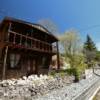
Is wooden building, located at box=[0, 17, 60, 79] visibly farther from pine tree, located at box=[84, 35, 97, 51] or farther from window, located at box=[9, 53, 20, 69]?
pine tree, located at box=[84, 35, 97, 51]

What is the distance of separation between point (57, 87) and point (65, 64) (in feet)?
52.5

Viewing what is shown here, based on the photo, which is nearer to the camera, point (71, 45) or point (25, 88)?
point (25, 88)

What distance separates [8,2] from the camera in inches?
700

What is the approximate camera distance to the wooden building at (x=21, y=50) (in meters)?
14.2

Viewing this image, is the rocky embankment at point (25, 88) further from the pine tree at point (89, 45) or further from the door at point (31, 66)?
the pine tree at point (89, 45)

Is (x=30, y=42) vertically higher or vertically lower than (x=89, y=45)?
lower

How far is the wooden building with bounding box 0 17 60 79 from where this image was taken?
14238 mm

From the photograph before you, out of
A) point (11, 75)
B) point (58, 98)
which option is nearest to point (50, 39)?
point (11, 75)

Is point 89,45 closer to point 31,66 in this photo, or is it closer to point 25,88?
point 31,66

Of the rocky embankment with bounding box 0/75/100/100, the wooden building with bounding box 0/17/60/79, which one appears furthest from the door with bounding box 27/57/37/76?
the rocky embankment with bounding box 0/75/100/100

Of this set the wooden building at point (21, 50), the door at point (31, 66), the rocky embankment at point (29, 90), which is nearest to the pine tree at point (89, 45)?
the wooden building at point (21, 50)

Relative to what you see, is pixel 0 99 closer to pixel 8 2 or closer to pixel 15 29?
pixel 15 29

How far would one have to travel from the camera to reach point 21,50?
16.0m

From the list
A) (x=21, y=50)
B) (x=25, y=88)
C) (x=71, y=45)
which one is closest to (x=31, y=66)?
(x=21, y=50)
